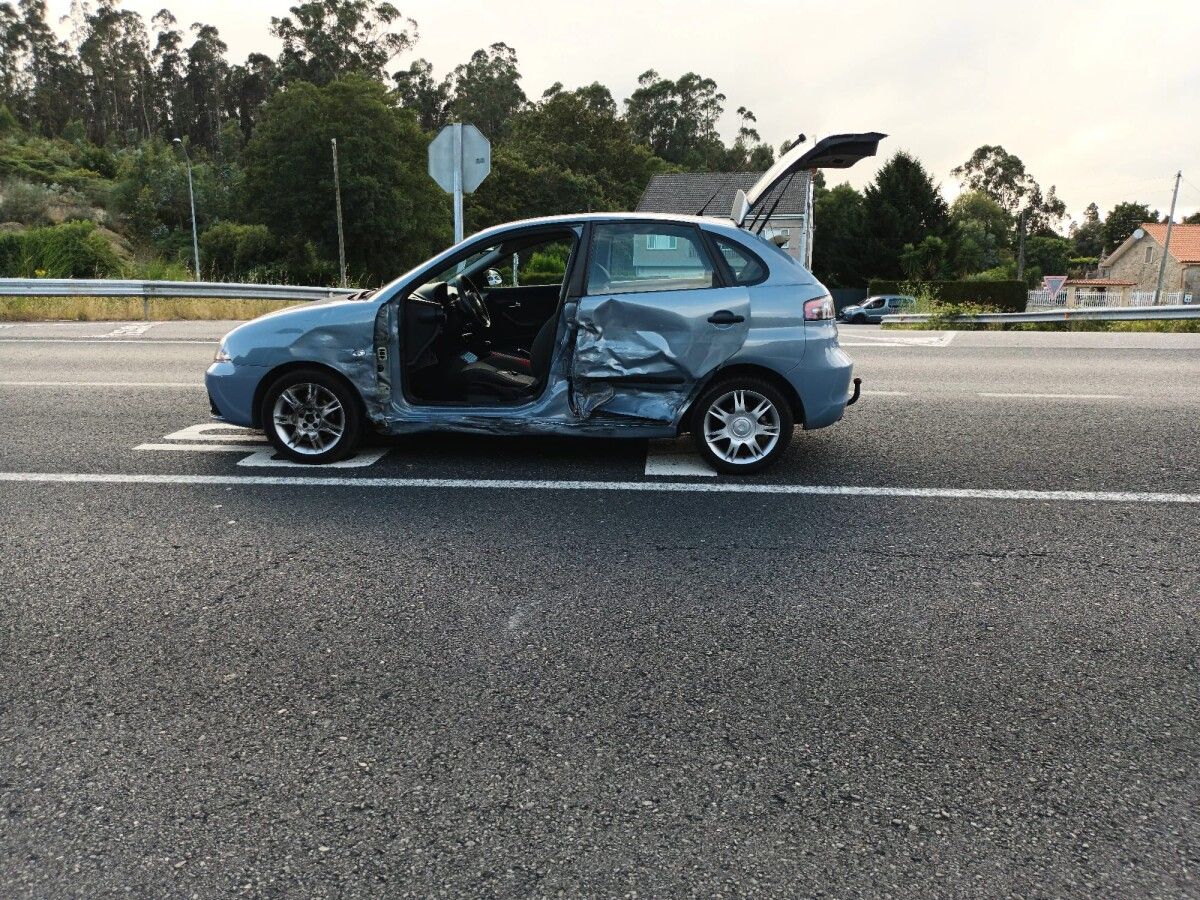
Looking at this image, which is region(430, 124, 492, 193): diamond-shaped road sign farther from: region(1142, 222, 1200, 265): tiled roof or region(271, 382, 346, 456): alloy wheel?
region(1142, 222, 1200, 265): tiled roof

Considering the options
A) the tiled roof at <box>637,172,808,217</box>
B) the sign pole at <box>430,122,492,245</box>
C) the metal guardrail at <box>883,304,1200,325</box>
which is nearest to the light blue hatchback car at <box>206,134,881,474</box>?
the sign pole at <box>430,122,492,245</box>

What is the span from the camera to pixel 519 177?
236 ft

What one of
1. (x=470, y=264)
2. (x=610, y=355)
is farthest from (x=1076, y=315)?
(x=610, y=355)

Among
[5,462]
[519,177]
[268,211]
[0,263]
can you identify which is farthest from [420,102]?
[5,462]

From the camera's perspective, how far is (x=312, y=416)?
610 cm

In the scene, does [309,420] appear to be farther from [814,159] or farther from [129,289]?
[129,289]

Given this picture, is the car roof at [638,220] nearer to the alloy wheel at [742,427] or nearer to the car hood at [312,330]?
the car hood at [312,330]

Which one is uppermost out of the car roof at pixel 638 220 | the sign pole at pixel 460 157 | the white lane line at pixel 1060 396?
the sign pole at pixel 460 157

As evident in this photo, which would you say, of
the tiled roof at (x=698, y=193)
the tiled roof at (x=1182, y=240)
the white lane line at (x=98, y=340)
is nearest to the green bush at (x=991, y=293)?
the tiled roof at (x=698, y=193)

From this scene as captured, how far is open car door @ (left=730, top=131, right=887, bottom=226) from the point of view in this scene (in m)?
5.81

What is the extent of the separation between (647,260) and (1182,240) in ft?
237

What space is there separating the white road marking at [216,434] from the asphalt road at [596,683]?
0.77m

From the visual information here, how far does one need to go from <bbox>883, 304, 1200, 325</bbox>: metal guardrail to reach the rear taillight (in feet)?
48.4

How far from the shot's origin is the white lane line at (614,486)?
540cm
